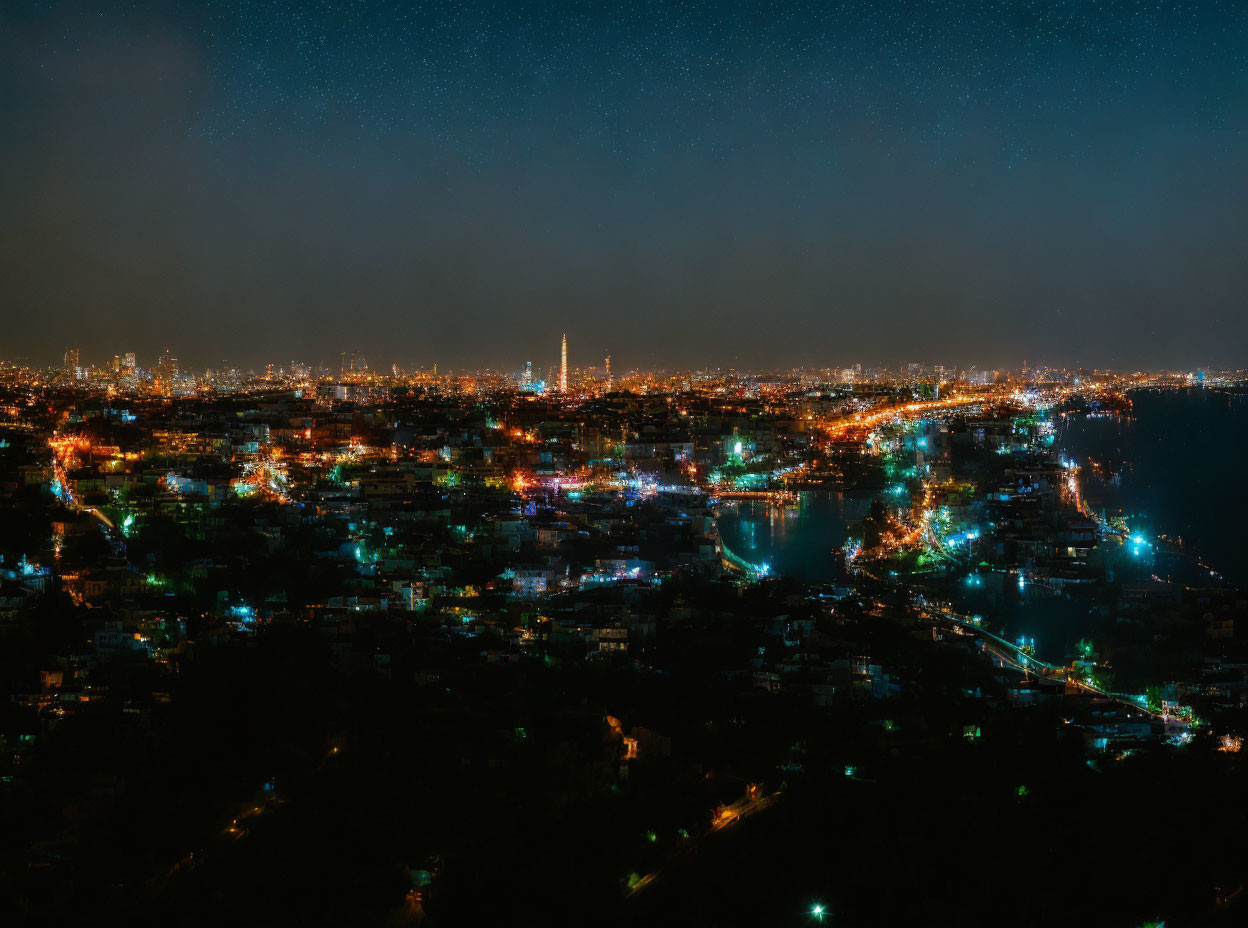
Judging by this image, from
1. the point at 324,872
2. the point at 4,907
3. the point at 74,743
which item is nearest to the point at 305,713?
the point at 74,743

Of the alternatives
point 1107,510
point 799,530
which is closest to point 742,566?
point 799,530

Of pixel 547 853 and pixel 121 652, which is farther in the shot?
pixel 121 652

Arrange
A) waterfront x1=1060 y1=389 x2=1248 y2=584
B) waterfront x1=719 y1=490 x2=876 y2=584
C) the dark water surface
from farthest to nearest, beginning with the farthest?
1. waterfront x1=1060 y1=389 x2=1248 y2=584
2. waterfront x1=719 y1=490 x2=876 y2=584
3. the dark water surface

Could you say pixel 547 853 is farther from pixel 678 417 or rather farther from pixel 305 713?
pixel 678 417

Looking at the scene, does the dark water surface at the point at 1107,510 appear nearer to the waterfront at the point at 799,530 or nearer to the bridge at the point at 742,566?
the waterfront at the point at 799,530

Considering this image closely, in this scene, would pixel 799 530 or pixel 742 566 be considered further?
pixel 799 530

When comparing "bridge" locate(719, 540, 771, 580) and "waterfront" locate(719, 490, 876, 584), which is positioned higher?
"bridge" locate(719, 540, 771, 580)

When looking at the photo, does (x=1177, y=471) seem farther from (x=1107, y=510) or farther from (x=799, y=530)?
(x=799, y=530)

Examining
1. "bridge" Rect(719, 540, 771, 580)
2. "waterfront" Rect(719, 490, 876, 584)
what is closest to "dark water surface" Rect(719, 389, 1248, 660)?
"waterfront" Rect(719, 490, 876, 584)

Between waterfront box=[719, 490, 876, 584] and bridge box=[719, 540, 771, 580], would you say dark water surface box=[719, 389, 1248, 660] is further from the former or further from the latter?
bridge box=[719, 540, 771, 580]

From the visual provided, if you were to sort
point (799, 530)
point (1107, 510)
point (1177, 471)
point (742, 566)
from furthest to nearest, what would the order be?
point (1177, 471)
point (1107, 510)
point (799, 530)
point (742, 566)

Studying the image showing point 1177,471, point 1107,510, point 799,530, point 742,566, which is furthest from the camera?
point 1177,471
